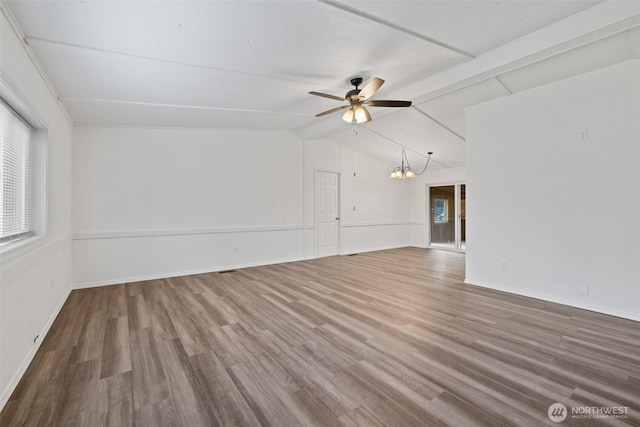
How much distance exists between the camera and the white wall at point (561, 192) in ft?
10.6

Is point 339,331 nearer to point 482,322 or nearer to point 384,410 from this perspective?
point 384,410

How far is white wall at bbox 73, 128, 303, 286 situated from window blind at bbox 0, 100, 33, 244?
6.56ft

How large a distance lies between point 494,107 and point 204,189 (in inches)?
207

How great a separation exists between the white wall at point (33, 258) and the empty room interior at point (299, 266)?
40mm

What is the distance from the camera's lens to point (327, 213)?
747 cm

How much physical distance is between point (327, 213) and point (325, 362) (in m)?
5.26

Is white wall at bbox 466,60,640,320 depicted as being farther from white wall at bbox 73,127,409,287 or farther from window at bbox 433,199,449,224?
window at bbox 433,199,449,224

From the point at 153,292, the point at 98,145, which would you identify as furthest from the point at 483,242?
the point at 98,145

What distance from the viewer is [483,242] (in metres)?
4.53

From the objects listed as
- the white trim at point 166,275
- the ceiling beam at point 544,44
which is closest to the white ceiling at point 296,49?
the ceiling beam at point 544,44

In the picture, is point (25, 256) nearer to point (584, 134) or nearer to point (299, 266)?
point (299, 266)

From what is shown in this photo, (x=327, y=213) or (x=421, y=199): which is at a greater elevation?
(x=421, y=199)

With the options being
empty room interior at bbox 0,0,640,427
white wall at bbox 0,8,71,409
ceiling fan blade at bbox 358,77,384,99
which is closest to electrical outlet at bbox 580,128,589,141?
empty room interior at bbox 0,0,640,427

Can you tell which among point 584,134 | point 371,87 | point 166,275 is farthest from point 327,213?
point 584,134
